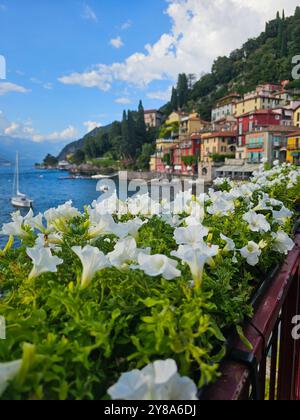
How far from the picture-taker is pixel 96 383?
0.57m

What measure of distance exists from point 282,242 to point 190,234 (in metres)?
0.59

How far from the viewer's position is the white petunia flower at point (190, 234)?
3.29 feet

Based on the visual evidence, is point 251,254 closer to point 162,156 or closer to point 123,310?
point 123,310

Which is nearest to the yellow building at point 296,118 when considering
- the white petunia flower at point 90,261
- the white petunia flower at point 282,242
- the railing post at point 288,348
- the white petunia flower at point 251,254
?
the railing post at point 288,348

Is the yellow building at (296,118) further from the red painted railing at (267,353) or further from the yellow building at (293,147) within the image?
the red painted railing at (267,353)

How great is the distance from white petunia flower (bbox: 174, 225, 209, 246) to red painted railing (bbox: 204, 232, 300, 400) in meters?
0.30

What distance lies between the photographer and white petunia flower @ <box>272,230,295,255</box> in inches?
53.6

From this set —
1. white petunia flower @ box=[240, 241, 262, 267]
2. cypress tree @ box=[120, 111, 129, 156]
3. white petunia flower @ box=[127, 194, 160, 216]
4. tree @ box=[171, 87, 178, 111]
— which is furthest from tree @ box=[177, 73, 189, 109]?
white petunia flower @ box=[240, 241, 262, 267]

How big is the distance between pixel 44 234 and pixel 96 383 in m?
0.65

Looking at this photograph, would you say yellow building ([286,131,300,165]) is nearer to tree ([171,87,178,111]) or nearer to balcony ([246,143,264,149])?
balcony ([246,143,264,149])

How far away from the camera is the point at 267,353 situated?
3.46 feet

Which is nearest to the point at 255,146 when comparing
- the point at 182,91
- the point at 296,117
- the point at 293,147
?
the point at 293,147
